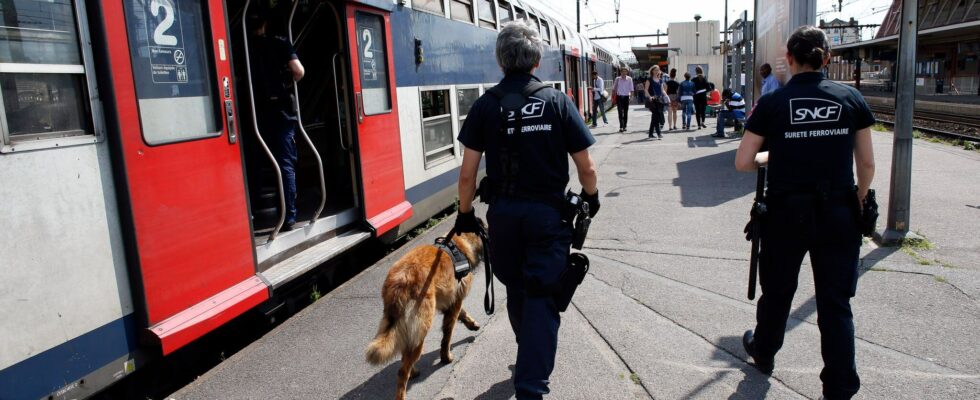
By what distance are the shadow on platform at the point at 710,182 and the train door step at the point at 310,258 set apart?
4.69 metres

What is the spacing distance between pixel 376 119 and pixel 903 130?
501 cm

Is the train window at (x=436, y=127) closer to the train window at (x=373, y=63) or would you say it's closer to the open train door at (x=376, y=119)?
the open train door at (x=376, y=119)

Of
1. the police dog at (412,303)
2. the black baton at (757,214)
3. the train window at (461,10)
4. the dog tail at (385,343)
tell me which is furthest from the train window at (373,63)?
the black baton at (757,214)

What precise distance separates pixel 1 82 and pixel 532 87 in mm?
2388

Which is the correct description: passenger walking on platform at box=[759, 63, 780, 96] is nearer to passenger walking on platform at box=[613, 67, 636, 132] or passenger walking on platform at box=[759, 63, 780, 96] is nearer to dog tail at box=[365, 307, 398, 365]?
passenger walking on platform at box=[613, 67, 636, 132]

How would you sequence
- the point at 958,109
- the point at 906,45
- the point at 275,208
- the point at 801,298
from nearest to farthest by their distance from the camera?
the point at 801,298
the point at 275,208
the point at 906,45
the point at 958,109

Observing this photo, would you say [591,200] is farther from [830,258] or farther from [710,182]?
[710,182]

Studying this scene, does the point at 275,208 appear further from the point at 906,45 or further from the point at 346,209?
the point at 906,45

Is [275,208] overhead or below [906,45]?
below

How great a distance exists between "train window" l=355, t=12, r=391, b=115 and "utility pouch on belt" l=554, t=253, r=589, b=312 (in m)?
3.36

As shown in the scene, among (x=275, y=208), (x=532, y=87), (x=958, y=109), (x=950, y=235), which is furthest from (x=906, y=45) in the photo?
(x=958, y=109)

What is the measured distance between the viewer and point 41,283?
311cm

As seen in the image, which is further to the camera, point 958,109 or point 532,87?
point 958,109

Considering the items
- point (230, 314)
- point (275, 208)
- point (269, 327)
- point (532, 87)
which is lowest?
point (269, 327)
